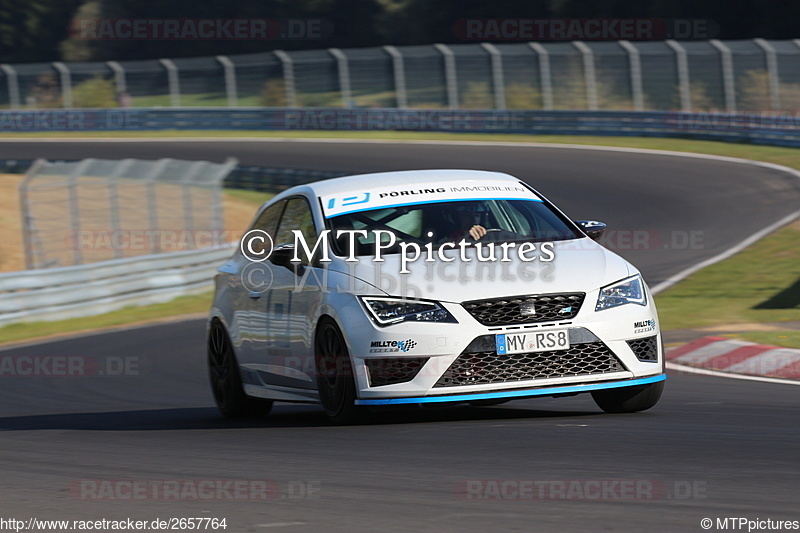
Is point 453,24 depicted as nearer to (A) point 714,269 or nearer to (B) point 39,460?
(A) point 714,269

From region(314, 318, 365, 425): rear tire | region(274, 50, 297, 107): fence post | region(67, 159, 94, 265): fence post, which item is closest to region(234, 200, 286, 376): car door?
region(314, 318, 365, 425): rear tire

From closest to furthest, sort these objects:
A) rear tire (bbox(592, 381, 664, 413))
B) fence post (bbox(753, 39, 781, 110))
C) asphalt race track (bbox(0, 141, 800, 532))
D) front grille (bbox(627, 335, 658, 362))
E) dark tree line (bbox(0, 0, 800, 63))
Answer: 1. asphalt race track (bbox(0, 141, 800, 532))
2. front grille (bbox(627, 335, 658, 362))
3. rear tire (bbox(592, 381, 664, 413))
4. fence post (bbox(753, 39, 781, 110))
5. dark tree line (bbox(0, 0, 800, 63))

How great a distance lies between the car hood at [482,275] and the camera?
24.4ft

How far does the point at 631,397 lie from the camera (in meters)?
8.03

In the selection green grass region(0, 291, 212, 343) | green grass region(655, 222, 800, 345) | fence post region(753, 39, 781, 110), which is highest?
fence post region(753, 39, 781, 110)

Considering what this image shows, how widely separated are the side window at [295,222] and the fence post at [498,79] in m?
34.9

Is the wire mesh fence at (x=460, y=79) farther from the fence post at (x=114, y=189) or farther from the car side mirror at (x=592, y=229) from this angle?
the car side mirror at (x=592, y=229)

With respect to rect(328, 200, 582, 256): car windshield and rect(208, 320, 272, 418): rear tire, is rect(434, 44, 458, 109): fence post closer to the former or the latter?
rect(208, 320, 272, 418): rear tire

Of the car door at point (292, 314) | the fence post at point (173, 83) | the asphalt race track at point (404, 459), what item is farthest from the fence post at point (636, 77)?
the car door at point (292, 314)

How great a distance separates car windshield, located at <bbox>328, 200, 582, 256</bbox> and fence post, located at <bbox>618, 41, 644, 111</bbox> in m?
32.5

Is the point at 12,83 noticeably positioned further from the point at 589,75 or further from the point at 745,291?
the point at 745,291

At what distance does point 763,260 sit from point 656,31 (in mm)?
34901

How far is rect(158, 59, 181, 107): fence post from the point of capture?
4766 cm

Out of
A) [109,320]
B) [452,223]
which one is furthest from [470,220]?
[109,320]
